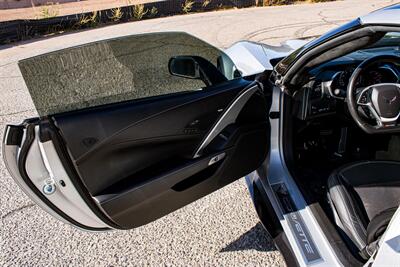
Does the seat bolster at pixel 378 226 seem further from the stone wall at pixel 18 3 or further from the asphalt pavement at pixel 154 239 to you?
the stone wall at pixel 18 3

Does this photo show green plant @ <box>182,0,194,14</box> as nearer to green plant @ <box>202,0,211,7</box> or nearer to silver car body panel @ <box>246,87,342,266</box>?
green plant @ <box>202,0,211,7</box>

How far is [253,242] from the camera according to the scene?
252cm

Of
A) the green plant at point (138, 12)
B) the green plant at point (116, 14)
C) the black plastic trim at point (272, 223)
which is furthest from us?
the green plant at point (138, 12)

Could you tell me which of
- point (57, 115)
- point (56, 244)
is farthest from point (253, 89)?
point (56, 244)

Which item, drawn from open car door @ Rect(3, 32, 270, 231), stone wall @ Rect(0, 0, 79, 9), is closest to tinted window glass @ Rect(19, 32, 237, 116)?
open car door @ Rect(3, 32, 270, 231)

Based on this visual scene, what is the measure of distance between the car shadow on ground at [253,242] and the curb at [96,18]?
10423 mm

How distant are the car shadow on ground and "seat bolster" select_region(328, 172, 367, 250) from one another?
638 mm

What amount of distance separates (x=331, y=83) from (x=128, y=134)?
4.80 feet

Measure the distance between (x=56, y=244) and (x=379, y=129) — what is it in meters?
2.40

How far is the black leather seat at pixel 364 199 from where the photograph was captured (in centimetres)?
178

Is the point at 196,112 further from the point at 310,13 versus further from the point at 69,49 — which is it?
the point at 310,13

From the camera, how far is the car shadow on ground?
2.47m

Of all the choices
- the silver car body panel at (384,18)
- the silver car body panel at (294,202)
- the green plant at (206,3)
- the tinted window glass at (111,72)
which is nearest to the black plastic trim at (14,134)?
the tinted window glass at (111,72)

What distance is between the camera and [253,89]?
203 centimetres
